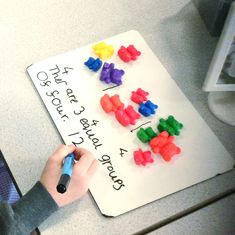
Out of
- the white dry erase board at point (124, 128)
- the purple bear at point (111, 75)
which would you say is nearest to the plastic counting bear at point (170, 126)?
the white dry erase board at point (124, 128)

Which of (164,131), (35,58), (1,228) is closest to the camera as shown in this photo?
(1,228)

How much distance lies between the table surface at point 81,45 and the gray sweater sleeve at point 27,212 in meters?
0.03

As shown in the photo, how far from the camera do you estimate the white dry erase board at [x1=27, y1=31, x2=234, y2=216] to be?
77 cm

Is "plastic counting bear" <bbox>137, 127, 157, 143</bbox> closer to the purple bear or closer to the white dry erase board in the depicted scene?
the white dry erase board

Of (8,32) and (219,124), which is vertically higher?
(8,32)

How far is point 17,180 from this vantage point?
784mm

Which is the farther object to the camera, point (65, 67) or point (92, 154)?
point (65, 67)

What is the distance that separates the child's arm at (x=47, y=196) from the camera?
71 cm

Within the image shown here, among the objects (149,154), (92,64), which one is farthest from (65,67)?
(149,154)

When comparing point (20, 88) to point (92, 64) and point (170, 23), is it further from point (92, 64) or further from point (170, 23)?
point (170, 23)

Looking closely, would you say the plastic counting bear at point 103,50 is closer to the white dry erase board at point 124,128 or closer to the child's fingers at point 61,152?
the white dry erase board at point 124,128

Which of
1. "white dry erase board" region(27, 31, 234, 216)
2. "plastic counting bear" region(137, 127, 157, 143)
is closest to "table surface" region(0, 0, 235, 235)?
"white dry erase board" region(27, 31, 234, 216)

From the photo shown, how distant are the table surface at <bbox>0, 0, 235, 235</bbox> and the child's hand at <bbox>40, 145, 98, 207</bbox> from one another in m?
0.03

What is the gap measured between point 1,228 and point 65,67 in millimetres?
370
